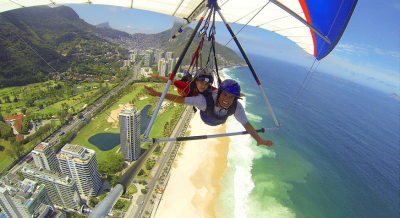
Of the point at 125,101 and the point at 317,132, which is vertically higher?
the point at 317,132

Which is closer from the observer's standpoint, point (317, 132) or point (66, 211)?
point (66, 211)

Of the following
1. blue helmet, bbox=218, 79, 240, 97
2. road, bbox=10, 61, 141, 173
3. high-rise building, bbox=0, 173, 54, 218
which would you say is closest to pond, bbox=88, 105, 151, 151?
road, bbox=10, 61, 141, 173

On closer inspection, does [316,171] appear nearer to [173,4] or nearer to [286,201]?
[286,201]

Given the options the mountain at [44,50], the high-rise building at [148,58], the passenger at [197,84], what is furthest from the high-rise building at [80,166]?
the high-rise building at [148,58]

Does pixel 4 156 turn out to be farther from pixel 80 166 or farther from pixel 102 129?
pixel 80 166

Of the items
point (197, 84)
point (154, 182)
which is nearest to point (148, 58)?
point (154, 182)

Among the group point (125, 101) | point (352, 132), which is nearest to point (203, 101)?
point (125, 101)

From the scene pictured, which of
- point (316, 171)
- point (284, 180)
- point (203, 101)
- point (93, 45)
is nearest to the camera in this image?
point (203, 101)

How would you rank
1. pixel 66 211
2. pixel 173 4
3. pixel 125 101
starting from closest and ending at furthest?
1. pixel 173 4
2. pixel 66 211
3. pixel 125 101
